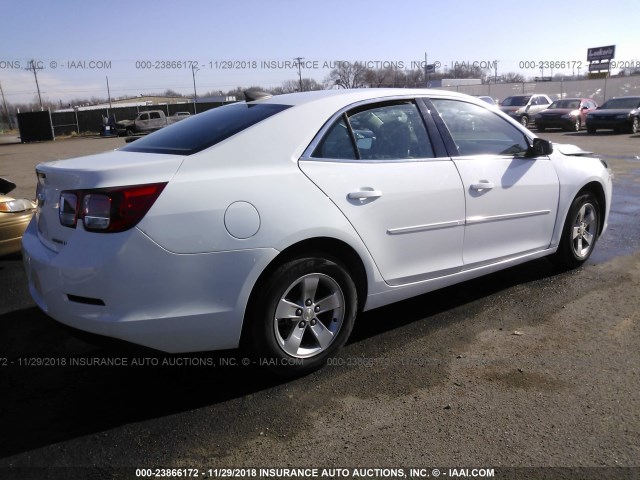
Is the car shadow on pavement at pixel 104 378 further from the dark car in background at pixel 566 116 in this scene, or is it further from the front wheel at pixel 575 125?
the front wheel at pixel 575 125

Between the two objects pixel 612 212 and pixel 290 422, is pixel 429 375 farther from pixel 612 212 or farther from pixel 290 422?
pixel 612 212

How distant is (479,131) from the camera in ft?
13.9

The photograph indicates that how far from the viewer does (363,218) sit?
3.29 metres

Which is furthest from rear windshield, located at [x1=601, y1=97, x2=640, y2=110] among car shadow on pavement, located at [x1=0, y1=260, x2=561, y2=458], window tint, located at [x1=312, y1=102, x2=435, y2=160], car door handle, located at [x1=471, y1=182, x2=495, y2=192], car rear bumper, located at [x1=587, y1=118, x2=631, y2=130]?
window tint, located at [x1=312, y1=102, x2=435, y2=160]

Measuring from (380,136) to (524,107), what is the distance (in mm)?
28231

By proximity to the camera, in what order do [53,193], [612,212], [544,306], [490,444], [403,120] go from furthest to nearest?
1. [612,212]
2. [544,306]
3. [403,120]
4. [53,193]
5. [490,444]

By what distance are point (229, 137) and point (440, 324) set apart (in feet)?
6.48

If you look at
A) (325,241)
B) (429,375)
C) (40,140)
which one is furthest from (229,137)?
(40,140)

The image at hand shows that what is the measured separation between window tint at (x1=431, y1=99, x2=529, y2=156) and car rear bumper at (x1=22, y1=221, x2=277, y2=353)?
73.1 inches

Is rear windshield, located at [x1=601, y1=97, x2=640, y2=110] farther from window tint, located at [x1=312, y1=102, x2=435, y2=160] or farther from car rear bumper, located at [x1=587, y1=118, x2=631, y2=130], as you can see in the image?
window tint, located at [x1=312, y1=102, x2=435, y2=160]

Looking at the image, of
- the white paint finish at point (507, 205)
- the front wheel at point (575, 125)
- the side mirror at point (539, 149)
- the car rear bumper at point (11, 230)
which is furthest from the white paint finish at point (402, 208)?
the front wheel at point (575, 125)

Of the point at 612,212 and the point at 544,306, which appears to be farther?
the point at 612,212

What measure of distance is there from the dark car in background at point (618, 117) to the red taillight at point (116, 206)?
982 inches

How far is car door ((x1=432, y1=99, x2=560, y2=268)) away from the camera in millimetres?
3920
